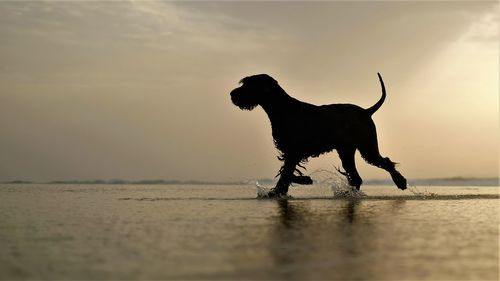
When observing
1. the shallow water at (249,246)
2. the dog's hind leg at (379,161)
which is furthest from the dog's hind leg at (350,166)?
the shallow water at (249,246)

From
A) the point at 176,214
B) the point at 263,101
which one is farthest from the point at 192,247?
the point at 263,101

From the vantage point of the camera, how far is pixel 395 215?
700 cm

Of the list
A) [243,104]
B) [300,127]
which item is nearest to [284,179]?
[300,127]

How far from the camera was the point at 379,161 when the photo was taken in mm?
12719

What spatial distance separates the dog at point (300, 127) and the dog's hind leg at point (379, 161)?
118 millimetres

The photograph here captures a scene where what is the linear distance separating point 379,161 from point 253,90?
317 cm

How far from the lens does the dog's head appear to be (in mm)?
11445

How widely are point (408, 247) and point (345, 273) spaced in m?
1.17

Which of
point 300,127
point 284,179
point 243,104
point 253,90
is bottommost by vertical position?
point 284,179

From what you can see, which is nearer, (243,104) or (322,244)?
(322,244)

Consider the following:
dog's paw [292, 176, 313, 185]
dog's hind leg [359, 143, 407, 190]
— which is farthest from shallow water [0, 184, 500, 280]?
dog's hind leg [359, 143, 407, 190]

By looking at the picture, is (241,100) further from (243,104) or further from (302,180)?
(302,180)

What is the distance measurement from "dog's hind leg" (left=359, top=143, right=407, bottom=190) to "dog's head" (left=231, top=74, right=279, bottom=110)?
2.38 metres

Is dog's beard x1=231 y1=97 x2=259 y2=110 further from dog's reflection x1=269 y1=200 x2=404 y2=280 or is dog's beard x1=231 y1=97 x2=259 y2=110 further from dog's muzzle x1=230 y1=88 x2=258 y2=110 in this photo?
dog's reflection x1=269 y1=200 x2=404 y2=280
